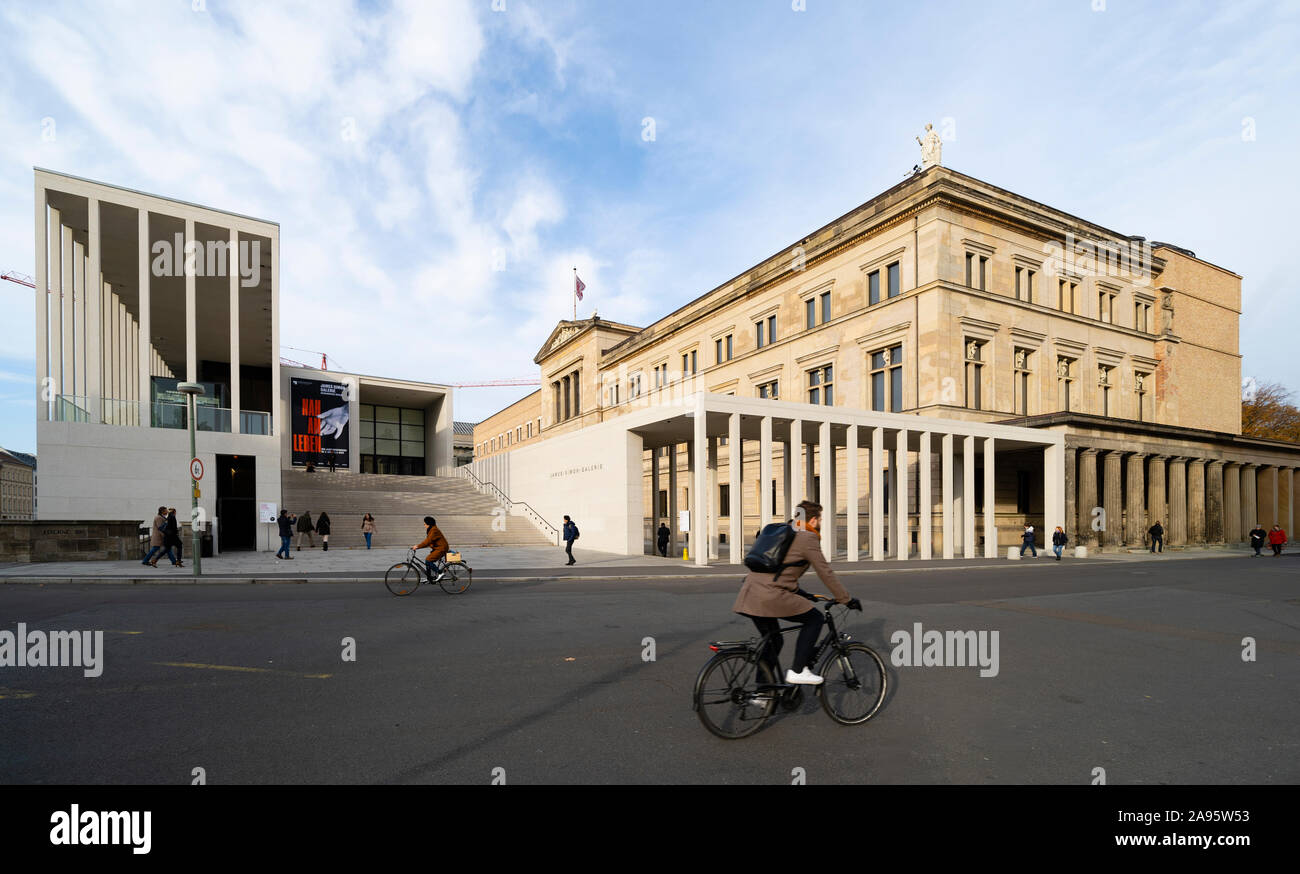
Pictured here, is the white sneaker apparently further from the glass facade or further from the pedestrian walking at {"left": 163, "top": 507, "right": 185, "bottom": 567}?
the glass facade

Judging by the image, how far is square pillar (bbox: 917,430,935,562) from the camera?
27812 millimetres

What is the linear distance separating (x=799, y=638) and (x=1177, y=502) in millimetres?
38896

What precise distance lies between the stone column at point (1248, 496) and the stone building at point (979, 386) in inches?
4.6

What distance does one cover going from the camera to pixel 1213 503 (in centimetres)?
3647

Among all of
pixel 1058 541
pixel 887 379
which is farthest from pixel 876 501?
pixel 887 379

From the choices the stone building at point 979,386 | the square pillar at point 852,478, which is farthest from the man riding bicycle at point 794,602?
the square pillar at point 852,478

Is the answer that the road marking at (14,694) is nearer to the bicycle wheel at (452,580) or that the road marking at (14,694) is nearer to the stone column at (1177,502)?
the bicycle wheel at (452,580)

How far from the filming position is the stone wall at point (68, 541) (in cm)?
1988

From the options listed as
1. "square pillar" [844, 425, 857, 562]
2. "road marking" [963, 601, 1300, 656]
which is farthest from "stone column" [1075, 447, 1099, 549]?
"road marking" [963, 601, 1300, 656]

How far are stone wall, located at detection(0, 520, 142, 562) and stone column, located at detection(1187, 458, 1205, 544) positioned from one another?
152ft

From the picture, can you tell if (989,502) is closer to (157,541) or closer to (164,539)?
(164,539)
